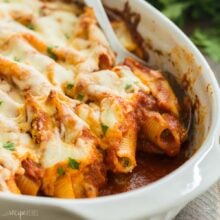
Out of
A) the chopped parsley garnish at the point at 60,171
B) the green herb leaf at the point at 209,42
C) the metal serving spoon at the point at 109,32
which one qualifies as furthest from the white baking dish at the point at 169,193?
the green herb leaf at the point at 209,42

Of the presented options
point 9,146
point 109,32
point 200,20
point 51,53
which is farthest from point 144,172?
point 200,20

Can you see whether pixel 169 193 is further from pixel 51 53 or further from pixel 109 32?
pixel 109 32

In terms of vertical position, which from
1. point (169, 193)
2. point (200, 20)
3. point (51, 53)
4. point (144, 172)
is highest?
point (169, 193)

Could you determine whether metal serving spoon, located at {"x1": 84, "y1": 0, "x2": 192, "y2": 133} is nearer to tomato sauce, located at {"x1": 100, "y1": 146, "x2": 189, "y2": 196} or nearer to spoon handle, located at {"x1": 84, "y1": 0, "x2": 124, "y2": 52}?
spoon handle, located at {"x1": 84, "y1": 0, "x2": 124, "y2": 52}

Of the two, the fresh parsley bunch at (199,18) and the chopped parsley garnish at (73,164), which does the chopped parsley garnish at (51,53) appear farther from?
the fresh parsley bunch at (199,18)

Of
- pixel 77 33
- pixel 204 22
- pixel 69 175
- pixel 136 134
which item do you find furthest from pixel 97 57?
pixel 204 22

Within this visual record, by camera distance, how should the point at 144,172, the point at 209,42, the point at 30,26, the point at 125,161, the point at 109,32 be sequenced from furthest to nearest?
1. the point at 209,42
2. the point at 109,32
3. the point at 30,26
4. the point at 144,172
5. the point at 125,161

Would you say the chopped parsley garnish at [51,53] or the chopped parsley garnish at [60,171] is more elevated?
the chopped parsley garnish at [60,171]
